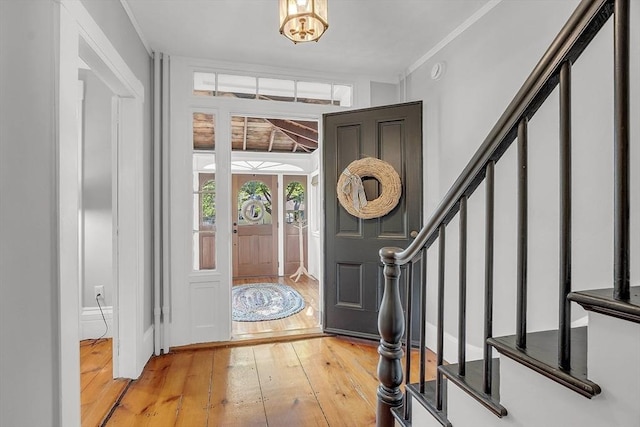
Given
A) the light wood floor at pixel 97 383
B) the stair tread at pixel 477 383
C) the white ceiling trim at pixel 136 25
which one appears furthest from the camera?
the white ceiling trim at pixel 136 25

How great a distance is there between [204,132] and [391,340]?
246 cm

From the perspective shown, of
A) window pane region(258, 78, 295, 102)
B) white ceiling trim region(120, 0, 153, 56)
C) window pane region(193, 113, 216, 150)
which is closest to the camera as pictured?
white ceiling trim region(120, 0, 153, 56)

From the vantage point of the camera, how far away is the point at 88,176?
3.05m

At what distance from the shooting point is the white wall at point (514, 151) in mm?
1562

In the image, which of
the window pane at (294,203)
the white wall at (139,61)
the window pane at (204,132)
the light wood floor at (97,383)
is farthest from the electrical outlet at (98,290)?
the window pane at (294,203)

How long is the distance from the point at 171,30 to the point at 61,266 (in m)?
1.95

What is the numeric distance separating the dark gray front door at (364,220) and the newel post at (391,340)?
1492 mm

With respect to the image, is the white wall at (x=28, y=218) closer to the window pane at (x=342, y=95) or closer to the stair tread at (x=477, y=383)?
the stair tread at (x=477, y=383)

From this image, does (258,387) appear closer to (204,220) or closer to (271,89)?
(204,220)

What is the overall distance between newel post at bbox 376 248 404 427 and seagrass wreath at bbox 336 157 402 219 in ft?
4.76

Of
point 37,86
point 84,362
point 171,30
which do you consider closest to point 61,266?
point 37,86

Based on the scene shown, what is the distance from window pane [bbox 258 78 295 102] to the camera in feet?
10.5

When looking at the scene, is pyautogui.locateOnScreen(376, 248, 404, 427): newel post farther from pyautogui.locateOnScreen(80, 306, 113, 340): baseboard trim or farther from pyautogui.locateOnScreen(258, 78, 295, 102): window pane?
pyautogui.locateOnScreen(80, 306, 113, 340): baseboard trim

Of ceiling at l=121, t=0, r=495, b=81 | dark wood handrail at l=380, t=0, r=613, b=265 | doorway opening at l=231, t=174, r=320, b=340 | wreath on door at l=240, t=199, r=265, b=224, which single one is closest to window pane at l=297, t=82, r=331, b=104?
ceiling at l=121, t=0, r=495, b=81
